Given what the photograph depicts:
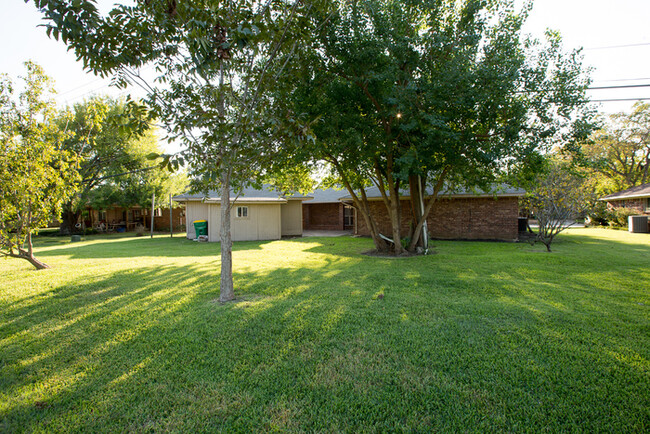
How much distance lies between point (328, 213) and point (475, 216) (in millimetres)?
11620

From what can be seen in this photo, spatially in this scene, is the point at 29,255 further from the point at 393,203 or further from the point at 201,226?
the point at 393,203

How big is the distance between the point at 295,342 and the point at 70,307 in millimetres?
3950

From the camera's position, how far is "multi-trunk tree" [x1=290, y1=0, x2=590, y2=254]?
768 centimetres

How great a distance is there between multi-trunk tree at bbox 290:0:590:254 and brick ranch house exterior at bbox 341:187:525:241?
6821mm

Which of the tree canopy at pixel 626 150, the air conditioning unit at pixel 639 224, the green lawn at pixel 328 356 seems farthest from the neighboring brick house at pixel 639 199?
the green lawn at pixel 328 356

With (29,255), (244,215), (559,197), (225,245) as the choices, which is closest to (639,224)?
(559,197)

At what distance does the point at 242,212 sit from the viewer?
55.4ft

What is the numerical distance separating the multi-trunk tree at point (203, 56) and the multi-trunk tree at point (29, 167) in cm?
440

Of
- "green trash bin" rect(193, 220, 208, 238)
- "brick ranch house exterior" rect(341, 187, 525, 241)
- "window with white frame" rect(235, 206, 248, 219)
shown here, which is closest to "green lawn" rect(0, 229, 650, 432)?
"brick ranch house exterior" rect(341, 187, 525, 241)

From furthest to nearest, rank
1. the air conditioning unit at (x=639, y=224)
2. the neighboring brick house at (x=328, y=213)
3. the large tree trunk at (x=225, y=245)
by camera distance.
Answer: the neighboring brick house at (x=328, y=213)
the air conditioning unit at (x=639, y=224)
the large tree trunk at (x=225, y=245)

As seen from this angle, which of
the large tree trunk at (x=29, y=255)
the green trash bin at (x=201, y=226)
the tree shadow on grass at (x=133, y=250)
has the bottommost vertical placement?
the tree shadow on grass at (x=133, y=250)

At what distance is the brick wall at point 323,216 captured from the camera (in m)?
24.4

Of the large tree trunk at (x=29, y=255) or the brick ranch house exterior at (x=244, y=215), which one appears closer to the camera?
the large tree trunk at (x=29, y=255)

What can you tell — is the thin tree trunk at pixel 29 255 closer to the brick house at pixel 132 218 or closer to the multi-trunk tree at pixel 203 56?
the multi-trunk tree at pixel 203 56
